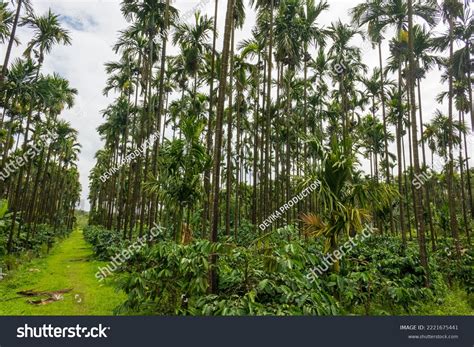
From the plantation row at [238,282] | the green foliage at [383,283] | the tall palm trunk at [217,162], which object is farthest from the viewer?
the tall palm trunk at [217,162]

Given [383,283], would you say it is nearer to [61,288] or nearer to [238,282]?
[238,282]

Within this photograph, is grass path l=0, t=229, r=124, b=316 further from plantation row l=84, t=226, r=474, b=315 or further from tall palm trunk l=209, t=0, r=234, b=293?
tall palm trunk l=209, t=0, r=234, b=293

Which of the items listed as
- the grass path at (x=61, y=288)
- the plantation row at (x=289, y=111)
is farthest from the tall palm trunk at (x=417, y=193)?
the grass path at (x=61, y=288)

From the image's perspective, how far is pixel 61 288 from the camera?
12.1 metres

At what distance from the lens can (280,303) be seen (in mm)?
6031

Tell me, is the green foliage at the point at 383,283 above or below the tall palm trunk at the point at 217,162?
below

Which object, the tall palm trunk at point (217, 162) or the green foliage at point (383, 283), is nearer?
the green foliage at point (383, 283)

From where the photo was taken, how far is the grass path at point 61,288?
9102 mm

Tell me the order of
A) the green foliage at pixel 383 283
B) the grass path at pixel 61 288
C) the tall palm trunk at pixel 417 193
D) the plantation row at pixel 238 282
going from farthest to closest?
the tall palm trunk at pixel 417 193, the grass path at pixel 61 288, the green foliage at pixel 383 283, the plantation row at pixel 238 282

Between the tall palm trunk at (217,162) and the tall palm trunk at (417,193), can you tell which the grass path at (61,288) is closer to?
the tall palm trunk at (217,162)

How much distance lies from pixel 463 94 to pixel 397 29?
16055mm

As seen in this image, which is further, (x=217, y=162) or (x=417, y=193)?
(x=417, y=193)

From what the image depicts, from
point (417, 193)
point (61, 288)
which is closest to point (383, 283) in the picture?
point (417, 193)

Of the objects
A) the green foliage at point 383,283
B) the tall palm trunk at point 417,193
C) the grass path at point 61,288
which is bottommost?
the grass path at point 61,288
